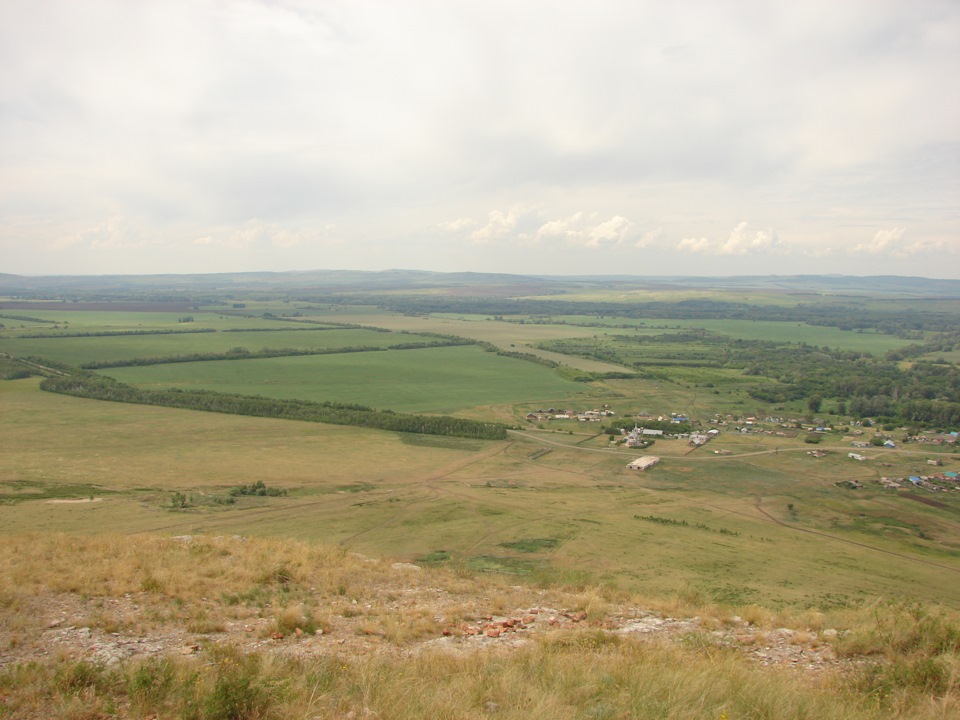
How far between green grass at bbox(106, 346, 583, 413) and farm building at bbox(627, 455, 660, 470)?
25.2 m

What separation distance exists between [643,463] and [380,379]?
47606mm

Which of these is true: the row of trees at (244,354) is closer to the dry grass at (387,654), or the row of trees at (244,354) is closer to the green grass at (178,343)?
the green grass at (178,343)

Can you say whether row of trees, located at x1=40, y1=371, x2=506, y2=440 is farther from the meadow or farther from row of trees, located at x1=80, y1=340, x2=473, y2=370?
row of trees, located at x1=80, y1=340, x2=473, y2=370

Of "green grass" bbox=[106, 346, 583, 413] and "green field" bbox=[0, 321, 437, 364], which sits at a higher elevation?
"green field" bbox=[0, 321, 437, 364]

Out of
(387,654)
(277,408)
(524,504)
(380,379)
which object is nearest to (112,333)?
(380,379)

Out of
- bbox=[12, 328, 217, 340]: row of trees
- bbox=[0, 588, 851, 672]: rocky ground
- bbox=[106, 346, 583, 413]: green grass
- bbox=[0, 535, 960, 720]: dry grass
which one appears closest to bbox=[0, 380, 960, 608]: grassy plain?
bbox=[0, 588, 851, 672]: rocky ground

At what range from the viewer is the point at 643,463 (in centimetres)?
4909

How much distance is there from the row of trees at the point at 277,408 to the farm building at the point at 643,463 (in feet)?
44.9

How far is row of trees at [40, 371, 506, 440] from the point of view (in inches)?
2368

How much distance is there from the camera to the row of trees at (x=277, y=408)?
60156 mm

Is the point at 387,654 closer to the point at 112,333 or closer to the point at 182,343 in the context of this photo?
the point at 182,343

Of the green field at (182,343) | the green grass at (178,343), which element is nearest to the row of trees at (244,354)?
the green field at (182,343)

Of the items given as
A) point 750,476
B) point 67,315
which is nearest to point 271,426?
point 750,476

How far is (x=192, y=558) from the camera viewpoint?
1794 cm
